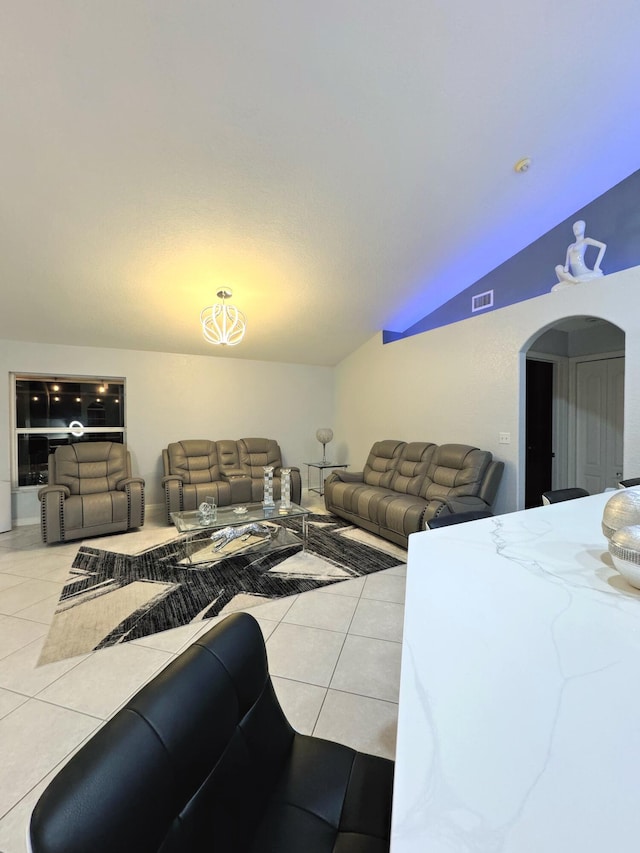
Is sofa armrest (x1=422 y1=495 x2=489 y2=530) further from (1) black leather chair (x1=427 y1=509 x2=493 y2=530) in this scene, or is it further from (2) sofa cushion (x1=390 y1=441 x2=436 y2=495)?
(1) black leather chair (x1=427 y1=509 x2=493 y2=530)

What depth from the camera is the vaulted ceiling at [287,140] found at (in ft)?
6.23

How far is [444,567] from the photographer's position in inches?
41.1

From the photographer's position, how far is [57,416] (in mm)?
4750

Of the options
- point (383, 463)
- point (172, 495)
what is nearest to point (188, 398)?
point (172, 495)

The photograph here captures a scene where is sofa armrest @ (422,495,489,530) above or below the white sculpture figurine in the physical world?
below

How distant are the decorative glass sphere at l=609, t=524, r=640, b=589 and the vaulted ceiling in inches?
101

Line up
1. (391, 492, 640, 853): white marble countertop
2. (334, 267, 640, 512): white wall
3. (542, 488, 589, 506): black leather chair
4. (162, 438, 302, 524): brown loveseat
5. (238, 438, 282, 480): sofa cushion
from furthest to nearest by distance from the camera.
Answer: (238, 438, 282, 480): sofa cushion < (162, 438, 302, 524): brown loveseat < (334, 267, 640, 512): white wall < (542, 488, 589, 506): black leather chair < (391, 492, 640, 853): white marble countertop

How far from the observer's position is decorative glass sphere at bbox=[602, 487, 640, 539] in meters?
1.00

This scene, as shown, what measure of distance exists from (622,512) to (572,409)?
170 inches

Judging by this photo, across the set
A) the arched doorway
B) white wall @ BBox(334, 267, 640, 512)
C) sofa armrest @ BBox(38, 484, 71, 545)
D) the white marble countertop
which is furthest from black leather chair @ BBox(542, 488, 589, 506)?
sofa armrest @ BBox(38, 484, 71, 545)

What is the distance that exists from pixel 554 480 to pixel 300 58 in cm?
484

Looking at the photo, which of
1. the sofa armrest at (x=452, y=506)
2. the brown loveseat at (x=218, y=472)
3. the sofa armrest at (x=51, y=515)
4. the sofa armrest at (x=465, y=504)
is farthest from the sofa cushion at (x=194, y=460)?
the sofa armrest at (x=465, y=504)

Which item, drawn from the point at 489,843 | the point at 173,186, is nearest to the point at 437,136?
the point at 173,186

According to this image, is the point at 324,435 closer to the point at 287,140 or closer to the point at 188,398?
the point at 188,398
